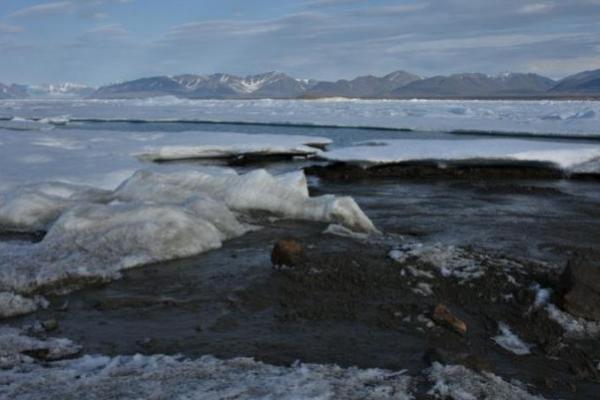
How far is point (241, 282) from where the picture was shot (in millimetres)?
5781

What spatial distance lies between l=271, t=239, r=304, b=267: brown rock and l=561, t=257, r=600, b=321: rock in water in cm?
229

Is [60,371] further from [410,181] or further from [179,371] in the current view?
[410,181]

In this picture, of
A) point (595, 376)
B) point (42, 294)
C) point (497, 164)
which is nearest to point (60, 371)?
point (42, 294)

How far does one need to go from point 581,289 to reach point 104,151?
12996 millimetres

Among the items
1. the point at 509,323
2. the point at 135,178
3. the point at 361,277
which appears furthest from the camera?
the point at 135,178

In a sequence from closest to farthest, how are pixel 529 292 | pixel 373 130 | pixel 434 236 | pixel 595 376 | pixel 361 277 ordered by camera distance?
pixel 595 376 < pixel 529 292 < pixel 361 277 < pixel 434 236 < pixel 373 130

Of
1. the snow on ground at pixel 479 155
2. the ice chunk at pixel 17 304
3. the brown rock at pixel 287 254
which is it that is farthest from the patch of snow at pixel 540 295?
the snow on ground at pixel 479 155

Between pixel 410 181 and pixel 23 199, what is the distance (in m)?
7.46

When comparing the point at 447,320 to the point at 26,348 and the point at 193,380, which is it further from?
the point at 26,348

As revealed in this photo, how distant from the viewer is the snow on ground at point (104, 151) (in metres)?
11.7

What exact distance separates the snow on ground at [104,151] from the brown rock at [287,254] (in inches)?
213

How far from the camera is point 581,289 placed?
5.14m

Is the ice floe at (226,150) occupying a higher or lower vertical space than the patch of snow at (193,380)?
higher

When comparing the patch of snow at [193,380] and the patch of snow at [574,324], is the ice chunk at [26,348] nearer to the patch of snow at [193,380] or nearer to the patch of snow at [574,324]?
the patch of snow at [193,380]
